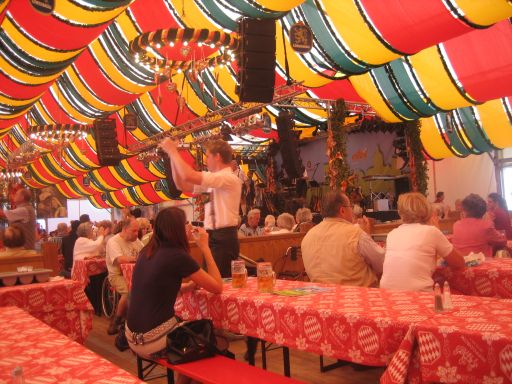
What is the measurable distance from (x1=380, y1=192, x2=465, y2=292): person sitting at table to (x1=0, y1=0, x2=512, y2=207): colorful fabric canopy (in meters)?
3.61

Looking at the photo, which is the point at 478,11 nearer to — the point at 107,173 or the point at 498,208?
the point at 498,208

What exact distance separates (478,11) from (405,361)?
196 inches

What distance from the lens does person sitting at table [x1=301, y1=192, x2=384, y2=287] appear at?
3.58 m

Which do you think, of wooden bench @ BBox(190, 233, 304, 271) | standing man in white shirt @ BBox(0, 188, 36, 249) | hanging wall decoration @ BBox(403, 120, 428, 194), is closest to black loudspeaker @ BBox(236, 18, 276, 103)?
wooden bench @ BBox(190, 233, 304, 271)

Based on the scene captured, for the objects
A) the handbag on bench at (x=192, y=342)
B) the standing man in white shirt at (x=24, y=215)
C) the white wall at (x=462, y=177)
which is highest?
the white wall at (x=462, y=177)

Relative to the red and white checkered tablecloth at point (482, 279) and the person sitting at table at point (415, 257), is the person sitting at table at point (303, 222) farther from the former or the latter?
the person sitting at table at point (415, 257)

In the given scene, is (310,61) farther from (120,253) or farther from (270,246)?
(120,253)

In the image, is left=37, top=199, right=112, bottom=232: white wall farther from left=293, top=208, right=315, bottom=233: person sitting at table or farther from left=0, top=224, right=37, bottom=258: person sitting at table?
left=0, top=224, right=37, bottom=258: person sitting at table

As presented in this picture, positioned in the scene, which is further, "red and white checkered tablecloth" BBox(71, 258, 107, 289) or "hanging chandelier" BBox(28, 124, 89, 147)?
"hanging chandelier" BBox(28, 124, 89, 147)

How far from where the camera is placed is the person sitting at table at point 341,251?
3.58 meters

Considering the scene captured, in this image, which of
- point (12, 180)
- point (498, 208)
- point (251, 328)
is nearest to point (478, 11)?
point (498, 208)

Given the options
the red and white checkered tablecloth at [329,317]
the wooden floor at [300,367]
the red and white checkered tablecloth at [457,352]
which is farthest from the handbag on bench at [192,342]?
the wooden floor at [300,367]

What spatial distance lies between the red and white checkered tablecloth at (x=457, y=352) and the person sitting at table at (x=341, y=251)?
1.44 meters

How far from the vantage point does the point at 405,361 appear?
1.99m
